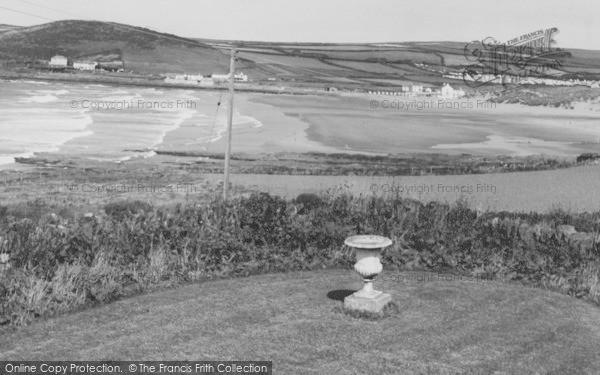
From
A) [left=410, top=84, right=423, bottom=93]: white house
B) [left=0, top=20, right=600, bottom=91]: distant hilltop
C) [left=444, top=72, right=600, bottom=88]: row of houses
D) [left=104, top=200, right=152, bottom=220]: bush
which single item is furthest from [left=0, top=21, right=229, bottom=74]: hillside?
[left=104, top=200, right=152, bottom=220]: bush

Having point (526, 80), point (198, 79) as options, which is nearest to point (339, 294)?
point (198, 79)

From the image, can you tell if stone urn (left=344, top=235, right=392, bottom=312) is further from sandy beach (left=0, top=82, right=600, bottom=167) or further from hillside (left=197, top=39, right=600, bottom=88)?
hillside (left=197, top=39, right=600, bottom=88)

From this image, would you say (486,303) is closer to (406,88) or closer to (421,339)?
(421,339)

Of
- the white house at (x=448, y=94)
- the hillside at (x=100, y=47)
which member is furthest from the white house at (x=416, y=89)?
the hillside at (x=100, y=47)

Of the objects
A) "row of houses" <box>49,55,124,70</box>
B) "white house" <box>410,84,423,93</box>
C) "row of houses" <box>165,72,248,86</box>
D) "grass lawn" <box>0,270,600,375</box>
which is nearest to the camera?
"grass lawn" <box>0,270,600,375</box>

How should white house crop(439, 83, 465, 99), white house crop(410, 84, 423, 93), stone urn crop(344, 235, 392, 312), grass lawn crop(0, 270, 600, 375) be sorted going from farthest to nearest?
white house crop(410, 84, 423, 93) → white house crop(439, 83, 465, 99) → stone urn crop(344, 235, 392, 312) → grass lawn crop(0, 270, 600, 375)

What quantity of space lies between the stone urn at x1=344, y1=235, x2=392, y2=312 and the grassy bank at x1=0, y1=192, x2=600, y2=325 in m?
3.00

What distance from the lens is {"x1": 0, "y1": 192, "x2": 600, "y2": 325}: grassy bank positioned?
12.6 m

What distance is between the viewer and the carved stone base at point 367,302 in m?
11.6

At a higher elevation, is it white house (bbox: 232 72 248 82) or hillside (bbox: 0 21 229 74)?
hillside (bbox: 0 21 229 74)

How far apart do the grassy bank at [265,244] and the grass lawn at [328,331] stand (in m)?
0.63

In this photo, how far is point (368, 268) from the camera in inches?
452

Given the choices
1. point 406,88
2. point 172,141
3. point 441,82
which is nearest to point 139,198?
point 172,141

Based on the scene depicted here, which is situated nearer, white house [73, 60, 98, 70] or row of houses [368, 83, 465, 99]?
row of houses [368, 83, 465, 99]
